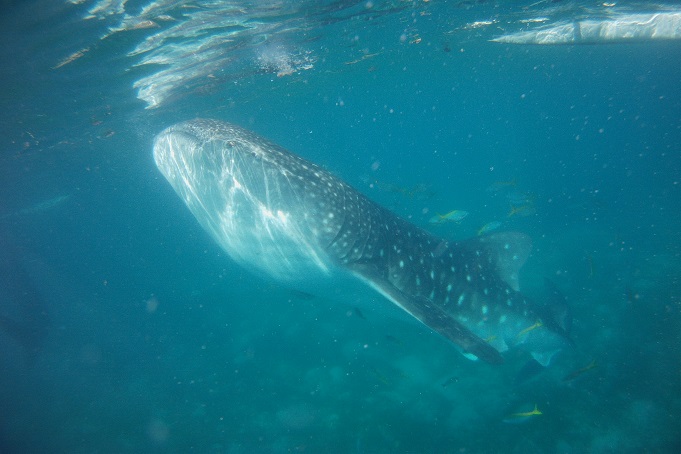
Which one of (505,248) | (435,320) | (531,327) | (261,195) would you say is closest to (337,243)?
(261,195)

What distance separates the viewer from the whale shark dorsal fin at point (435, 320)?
3.61 metres

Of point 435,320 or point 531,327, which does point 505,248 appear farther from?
point 435,320

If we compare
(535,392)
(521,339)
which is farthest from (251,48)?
(535,392)

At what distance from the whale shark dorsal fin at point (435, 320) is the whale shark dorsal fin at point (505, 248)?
2.34 metres

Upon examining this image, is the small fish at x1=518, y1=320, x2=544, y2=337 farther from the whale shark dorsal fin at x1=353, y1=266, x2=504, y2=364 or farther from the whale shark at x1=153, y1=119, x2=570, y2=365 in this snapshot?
the whale shark dorsal fin at x1=353, y1=266, x2=504, y2=364

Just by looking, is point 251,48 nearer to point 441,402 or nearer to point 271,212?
point 271,212

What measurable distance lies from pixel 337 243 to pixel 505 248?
3.44m

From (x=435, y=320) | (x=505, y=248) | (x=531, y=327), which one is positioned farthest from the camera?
(x=505, y=248)

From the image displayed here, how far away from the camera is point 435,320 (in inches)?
152

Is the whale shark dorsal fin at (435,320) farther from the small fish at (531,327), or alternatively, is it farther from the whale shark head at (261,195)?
the small fish at (531,327)

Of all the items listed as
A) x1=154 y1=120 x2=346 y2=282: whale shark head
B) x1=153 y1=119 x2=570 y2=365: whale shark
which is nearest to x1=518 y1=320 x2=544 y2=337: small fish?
x1=153 y1=119 x2=570 y2=365: whale shark

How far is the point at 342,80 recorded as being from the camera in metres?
27.6

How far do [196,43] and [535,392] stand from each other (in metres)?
14.1

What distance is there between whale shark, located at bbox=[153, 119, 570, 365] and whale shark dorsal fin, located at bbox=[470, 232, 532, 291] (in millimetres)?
18
